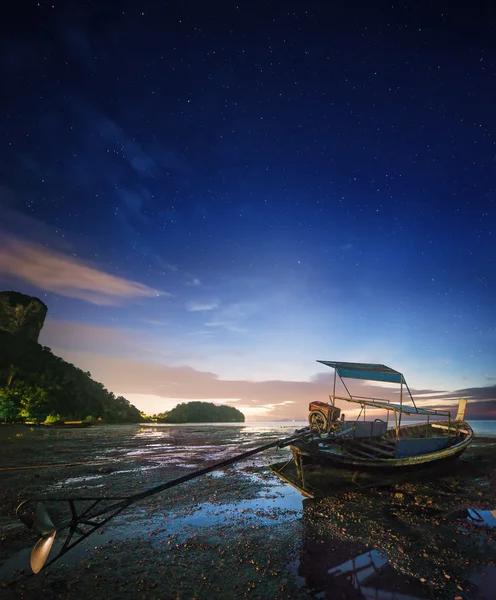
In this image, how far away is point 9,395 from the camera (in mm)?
51625

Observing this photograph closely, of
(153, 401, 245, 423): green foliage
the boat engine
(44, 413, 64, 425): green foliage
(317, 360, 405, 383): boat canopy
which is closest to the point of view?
(317, 360, 405, 383): boat canopy

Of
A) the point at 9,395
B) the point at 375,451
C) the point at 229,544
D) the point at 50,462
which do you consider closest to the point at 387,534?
the point at 229,544

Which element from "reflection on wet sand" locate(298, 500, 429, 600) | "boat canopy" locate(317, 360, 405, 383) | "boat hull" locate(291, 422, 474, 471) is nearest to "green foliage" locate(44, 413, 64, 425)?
"boat canopy" locate(317, 360, 405, 383)

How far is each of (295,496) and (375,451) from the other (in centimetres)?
617

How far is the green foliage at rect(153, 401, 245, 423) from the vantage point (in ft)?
451

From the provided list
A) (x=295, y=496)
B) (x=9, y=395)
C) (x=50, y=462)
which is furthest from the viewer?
(x=9, y=395)

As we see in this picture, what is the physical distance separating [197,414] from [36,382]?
101524mm

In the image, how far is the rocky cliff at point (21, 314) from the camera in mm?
86375

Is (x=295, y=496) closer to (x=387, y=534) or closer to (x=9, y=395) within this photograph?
(x=387, y=534)

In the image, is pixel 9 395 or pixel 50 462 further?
pixel 9 395

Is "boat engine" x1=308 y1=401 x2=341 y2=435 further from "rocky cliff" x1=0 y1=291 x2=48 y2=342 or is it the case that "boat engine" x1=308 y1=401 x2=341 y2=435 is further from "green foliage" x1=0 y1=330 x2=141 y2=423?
"rocky cliff" x1=0 y1=291 x2=48 y2=342

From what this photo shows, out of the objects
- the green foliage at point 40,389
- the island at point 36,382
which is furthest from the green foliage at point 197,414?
the green foliage at point 40,389

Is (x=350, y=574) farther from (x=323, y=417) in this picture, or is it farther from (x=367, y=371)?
(x=367, y=371)

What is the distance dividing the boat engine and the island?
54.0 m
